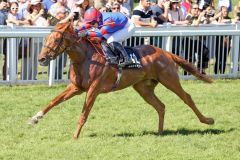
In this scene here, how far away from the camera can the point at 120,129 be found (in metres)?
11.0

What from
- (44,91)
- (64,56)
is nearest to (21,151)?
(44,91)

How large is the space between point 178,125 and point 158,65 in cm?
104

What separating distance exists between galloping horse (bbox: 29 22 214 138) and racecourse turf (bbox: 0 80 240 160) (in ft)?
1.19

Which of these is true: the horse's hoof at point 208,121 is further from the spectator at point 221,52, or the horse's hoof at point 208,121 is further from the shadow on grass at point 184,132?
the spectator at point 221,52

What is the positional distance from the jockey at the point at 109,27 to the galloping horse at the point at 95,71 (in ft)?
0.53

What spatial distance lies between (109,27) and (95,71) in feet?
2.40

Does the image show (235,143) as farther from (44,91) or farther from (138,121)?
(44,91)

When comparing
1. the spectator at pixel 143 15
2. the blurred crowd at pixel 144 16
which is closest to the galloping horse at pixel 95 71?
the blurred crowd at pixel 144 16

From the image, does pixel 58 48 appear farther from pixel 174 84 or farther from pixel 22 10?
pixel 22 10

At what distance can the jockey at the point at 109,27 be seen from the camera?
1038 cm

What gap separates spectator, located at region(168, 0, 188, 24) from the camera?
16395 mm

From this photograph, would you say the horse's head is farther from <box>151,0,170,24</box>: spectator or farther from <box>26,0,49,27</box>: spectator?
<box>151,0,170,24</box>: spectator

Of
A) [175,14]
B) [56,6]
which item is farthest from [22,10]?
[175,14]

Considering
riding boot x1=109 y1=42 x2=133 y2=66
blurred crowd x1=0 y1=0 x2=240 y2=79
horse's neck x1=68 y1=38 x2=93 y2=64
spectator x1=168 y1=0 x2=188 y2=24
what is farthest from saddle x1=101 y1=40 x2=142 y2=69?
spectator x1=168 y1=0 x2=188 y2=24
